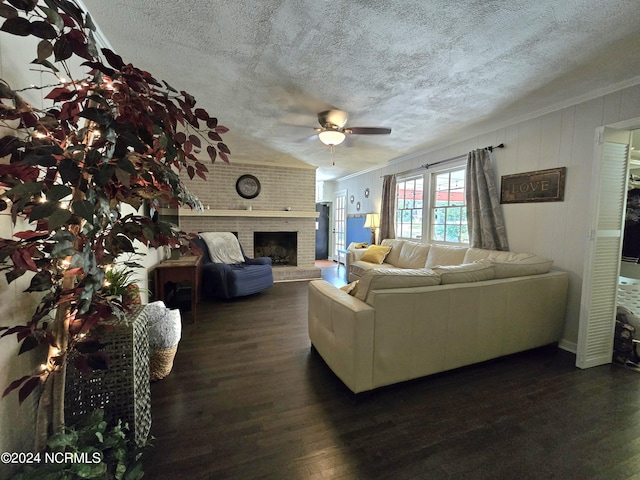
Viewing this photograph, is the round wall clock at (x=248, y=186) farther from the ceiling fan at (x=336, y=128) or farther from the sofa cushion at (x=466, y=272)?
the sofa cushion at (x=466, y=272)

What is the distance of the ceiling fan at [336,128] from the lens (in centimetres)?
281

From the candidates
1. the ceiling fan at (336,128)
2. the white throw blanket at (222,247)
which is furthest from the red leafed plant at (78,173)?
the white throw blanket at (222,247)

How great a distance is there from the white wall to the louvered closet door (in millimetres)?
235

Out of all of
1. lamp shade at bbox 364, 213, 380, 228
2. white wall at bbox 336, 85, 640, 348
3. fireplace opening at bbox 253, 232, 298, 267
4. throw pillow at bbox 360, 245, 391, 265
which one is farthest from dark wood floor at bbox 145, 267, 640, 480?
lamp shade at bbox 364, 213, 380, 228

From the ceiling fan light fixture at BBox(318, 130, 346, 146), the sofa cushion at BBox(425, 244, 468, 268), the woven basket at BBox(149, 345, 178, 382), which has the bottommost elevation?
the woven basket at BBox(149, 345, 178, 382)

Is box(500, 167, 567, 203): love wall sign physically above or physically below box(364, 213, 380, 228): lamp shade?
above

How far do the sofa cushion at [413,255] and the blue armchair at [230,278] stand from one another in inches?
87.7

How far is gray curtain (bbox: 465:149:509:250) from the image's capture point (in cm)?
330

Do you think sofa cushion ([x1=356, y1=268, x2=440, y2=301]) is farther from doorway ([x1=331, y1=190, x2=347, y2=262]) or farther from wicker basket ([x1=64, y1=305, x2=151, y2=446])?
doorway ([x1=331, y1=190, x2=347, y2=262])

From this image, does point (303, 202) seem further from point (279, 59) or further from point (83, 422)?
point (83, 422)

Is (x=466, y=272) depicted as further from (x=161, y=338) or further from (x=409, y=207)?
(x=409, y=207)

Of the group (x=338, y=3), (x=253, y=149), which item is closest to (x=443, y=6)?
(x=338, y=3)

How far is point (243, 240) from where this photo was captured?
17.2ft

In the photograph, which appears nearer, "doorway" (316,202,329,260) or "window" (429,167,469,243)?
"window" (429,167,469,243)
